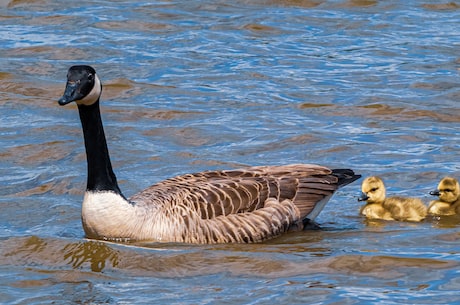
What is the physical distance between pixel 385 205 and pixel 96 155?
2788 millimetres

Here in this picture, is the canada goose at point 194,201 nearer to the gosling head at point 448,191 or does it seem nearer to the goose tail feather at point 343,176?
the goose tail feather at point 343,176

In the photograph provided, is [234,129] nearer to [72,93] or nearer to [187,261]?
[72,93]

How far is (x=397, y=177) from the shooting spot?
41.5 feet

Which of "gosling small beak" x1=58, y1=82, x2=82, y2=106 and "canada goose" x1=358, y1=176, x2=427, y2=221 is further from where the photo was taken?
"canada goose" x1=358, y1=176, x2=427, y2=221

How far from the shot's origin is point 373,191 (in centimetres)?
1143

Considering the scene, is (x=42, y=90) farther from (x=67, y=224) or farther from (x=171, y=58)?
(x=67, y=224)

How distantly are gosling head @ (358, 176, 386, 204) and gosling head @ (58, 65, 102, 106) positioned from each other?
9.05ft

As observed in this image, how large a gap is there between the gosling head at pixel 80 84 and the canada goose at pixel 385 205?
9.12 feet

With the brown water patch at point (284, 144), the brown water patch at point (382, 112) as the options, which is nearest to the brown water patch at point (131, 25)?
the brown water patch at point (382, 112)

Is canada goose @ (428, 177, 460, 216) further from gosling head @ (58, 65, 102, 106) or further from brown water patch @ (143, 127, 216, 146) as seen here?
brown water patch @ (143, 127, 216, 146)

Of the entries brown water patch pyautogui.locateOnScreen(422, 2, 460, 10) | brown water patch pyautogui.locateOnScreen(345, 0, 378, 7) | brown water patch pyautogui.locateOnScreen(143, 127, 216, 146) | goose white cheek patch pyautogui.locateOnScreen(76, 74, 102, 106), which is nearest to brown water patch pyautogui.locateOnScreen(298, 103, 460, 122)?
brown water patch pyautogui.locateOnScreen(143, 127, 216, 146)

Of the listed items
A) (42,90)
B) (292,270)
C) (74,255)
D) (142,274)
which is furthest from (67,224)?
(42,90)

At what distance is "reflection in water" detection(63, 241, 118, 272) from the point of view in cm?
1011

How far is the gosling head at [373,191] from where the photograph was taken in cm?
1140
